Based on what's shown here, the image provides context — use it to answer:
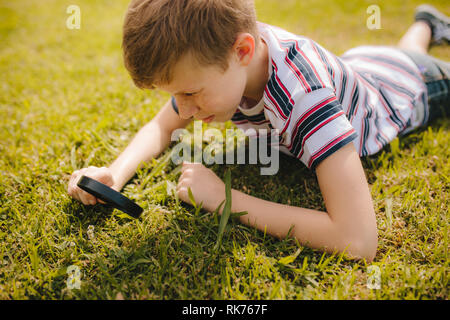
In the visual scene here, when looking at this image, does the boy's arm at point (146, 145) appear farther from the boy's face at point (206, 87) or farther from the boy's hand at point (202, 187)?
the boy's face at point (206, 87)

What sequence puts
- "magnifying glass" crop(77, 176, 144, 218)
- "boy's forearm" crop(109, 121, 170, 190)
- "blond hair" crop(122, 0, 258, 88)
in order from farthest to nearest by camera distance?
1. "boy's forearm" crop(109, 121, 170, 190)
2. "magnifying glass" crop(77, 176, 144, 218)
3. "blond hair" crop(122, 0, 258, 88)

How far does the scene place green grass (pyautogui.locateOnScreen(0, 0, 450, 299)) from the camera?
151 centimetres

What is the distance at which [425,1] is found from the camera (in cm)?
457

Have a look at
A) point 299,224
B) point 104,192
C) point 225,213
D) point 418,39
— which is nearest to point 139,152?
point 104,192

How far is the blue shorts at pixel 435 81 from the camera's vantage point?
8.11 feet

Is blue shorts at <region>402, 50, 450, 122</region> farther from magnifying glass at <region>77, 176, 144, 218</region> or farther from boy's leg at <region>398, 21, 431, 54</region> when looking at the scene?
magnifying glass at <region>77, 176, 144, 218</region>

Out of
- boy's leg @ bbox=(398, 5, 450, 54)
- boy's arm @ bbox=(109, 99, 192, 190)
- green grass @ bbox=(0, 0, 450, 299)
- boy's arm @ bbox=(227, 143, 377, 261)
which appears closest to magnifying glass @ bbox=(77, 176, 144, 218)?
green grass @ bbox=(0, 0, 450, 299)

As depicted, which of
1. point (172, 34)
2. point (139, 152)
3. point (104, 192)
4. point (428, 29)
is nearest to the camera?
point (172, 34)

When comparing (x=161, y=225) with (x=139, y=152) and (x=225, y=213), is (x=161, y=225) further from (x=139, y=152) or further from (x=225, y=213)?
(x=139, y=152)

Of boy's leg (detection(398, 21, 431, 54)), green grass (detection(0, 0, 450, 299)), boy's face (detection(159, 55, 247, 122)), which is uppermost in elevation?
boy's leg (detection(398, 21, 431, 54))

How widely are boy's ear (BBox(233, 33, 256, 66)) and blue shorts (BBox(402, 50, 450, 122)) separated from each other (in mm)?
1636

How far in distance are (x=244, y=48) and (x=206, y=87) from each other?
278 mm

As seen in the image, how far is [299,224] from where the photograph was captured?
166cm

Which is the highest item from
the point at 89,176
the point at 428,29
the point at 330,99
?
the point at 428,29
